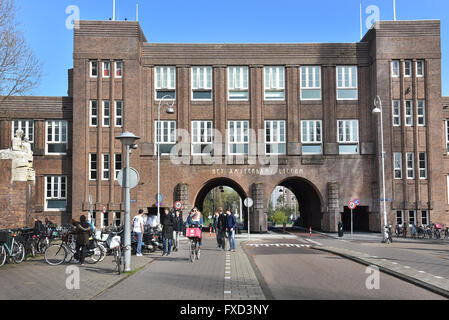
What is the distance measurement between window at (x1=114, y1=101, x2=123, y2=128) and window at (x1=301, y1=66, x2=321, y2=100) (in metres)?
14.2

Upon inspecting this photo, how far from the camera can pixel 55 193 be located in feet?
124

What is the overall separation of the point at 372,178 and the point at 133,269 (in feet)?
90.5

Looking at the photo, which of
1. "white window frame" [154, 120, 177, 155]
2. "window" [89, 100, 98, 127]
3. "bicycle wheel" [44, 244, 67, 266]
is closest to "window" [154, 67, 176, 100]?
"white window frame" [154, 120, 177, 155]

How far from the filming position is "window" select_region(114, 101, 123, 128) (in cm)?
3678

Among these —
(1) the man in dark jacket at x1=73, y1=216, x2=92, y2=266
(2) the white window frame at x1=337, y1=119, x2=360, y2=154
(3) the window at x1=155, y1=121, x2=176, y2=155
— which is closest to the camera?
(1) the man in dark jacket at x1=73, y1=216, x2=92, y2=266

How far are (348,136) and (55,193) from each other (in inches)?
922

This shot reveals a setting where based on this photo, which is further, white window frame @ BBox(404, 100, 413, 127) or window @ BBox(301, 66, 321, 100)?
window @ BBox(301, 66, 321, 100)

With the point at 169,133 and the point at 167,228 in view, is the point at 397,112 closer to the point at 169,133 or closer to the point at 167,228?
the point at 169,133

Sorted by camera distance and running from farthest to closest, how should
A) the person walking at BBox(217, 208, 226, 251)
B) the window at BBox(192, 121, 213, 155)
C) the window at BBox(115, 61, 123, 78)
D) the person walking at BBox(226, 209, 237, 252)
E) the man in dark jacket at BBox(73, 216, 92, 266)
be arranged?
the window at BBox(192, 121, 213, 155), the window at BBox(115, 61, 123, 78), the person walking at BBox(217, 208, 226, 251), the person walking at BBox(226, 209, 237, 252), the man in dark jacket at BBox(73, 216, 92, 266)

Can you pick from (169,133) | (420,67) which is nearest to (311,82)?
(420,67)

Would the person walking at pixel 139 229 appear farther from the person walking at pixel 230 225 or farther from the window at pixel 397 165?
the window at pixel 397 165

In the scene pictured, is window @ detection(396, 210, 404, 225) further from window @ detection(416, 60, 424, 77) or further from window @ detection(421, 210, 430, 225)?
window @ detection(416, 60, 424, 77)

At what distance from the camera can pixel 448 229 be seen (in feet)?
107

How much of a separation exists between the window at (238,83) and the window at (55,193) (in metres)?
14.9
